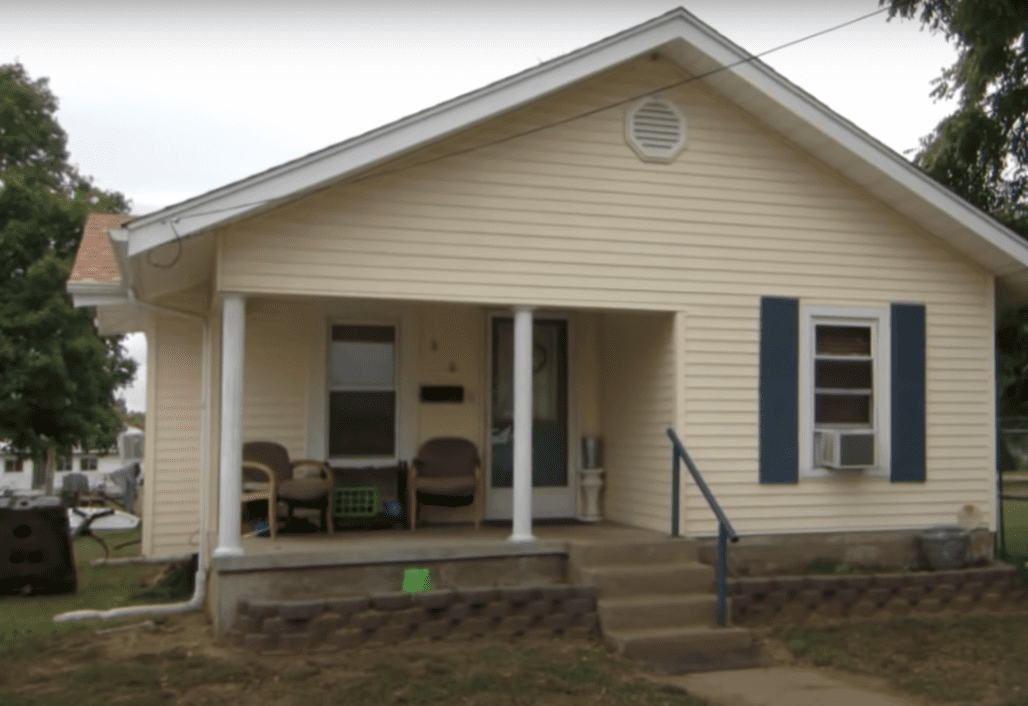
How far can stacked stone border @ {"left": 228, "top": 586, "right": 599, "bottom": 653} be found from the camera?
22.6ft

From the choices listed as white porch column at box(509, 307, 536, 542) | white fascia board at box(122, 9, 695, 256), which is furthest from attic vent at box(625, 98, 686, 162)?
white porch column at box(509, 307, 536, 542)

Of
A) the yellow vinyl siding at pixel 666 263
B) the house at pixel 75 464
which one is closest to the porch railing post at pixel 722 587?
the yellow vinyl siding at pixel 666 263

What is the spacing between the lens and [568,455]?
9.85 m

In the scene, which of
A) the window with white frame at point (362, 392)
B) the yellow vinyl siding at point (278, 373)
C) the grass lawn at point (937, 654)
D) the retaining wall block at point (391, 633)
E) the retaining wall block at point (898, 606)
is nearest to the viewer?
the grass lawn at point (937, 654)

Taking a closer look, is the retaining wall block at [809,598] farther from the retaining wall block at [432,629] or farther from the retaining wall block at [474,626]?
the retaining wall block at [432,629]

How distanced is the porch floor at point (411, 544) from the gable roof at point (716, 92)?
2.36 m

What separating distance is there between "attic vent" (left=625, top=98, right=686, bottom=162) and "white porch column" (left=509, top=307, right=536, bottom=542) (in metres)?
1.75

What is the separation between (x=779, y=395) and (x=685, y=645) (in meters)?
2.67

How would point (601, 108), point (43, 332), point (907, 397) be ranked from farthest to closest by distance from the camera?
point (43, 332)
point (907, 397)
point (601, 108)

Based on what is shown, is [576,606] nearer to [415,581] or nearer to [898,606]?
[415,581]

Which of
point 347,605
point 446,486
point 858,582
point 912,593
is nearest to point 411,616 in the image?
point 347,605

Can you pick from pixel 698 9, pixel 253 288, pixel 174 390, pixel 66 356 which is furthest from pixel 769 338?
pixel 66 356

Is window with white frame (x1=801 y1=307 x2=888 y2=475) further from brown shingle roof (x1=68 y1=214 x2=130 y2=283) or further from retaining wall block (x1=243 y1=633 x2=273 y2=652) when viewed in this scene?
brown shingle roof (x1=68 y1=214 x2=130 y2=283)

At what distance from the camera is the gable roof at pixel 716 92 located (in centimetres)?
708
